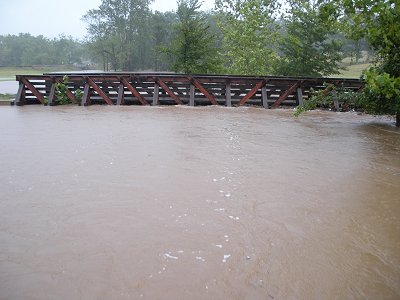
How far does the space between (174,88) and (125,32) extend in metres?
63.6

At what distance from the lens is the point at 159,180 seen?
5.91 metres

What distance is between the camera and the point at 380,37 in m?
9.57

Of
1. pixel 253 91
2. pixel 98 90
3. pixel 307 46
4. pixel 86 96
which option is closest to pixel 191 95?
pixel 253 91

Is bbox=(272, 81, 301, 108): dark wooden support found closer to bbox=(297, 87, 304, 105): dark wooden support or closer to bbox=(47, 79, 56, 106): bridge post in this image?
bbox=(297, 87, 304, 105): dark wooden support

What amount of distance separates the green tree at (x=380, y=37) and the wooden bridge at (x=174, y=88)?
15.1 feet

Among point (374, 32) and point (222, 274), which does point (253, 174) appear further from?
point (374, 32)

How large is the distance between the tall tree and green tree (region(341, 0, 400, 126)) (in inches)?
2568

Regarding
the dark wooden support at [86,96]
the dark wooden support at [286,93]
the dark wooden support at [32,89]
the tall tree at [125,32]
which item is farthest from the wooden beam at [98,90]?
the tall tree at [125,32]

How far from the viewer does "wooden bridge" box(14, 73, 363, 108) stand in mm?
15828

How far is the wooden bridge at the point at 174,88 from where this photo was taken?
15.8 meters

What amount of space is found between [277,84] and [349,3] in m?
A: 7.53

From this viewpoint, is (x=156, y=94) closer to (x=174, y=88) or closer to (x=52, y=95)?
(x=174, y=88)

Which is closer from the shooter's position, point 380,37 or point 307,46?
point 380,37

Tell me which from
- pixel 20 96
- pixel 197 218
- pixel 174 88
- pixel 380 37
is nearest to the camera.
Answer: pixel 197 218
